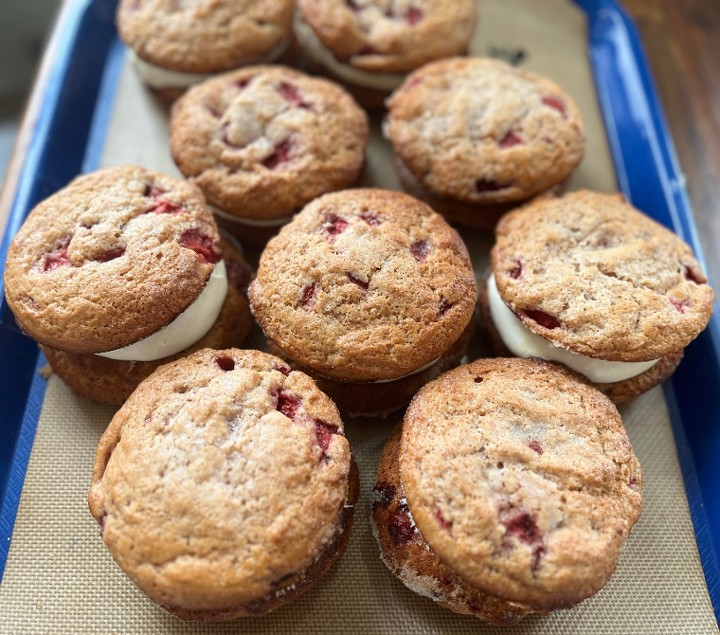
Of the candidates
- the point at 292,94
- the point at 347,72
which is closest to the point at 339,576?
the point at 292,94

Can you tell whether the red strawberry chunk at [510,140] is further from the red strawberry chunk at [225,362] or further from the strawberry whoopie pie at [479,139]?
the red strawberry chunk at [225,362]

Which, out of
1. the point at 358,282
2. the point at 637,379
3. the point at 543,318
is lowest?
the point at 637,379

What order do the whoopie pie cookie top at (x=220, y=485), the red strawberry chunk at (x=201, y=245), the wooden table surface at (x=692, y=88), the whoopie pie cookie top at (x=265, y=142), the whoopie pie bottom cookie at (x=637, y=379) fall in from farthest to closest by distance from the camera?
the wooden table surface at (x=692, y=88), the whoopie pie cookie top at (x=265, y=142), the whoopie pie bottom cookie at (x=637, y=379), the red strawberry chunk at (x=201, y=245), the whoopie pie cookie top at (x=220, y=485)

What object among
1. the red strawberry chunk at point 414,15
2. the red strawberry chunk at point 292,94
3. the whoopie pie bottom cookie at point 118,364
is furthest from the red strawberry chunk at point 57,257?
the red strawberry chunk at point 414,15

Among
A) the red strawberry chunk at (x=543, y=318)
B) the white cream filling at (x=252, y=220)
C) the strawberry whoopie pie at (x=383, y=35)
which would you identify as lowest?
the red strawberry chunk at (x=543, y=318)

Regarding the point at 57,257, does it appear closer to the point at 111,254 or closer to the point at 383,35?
the point at 111,254
